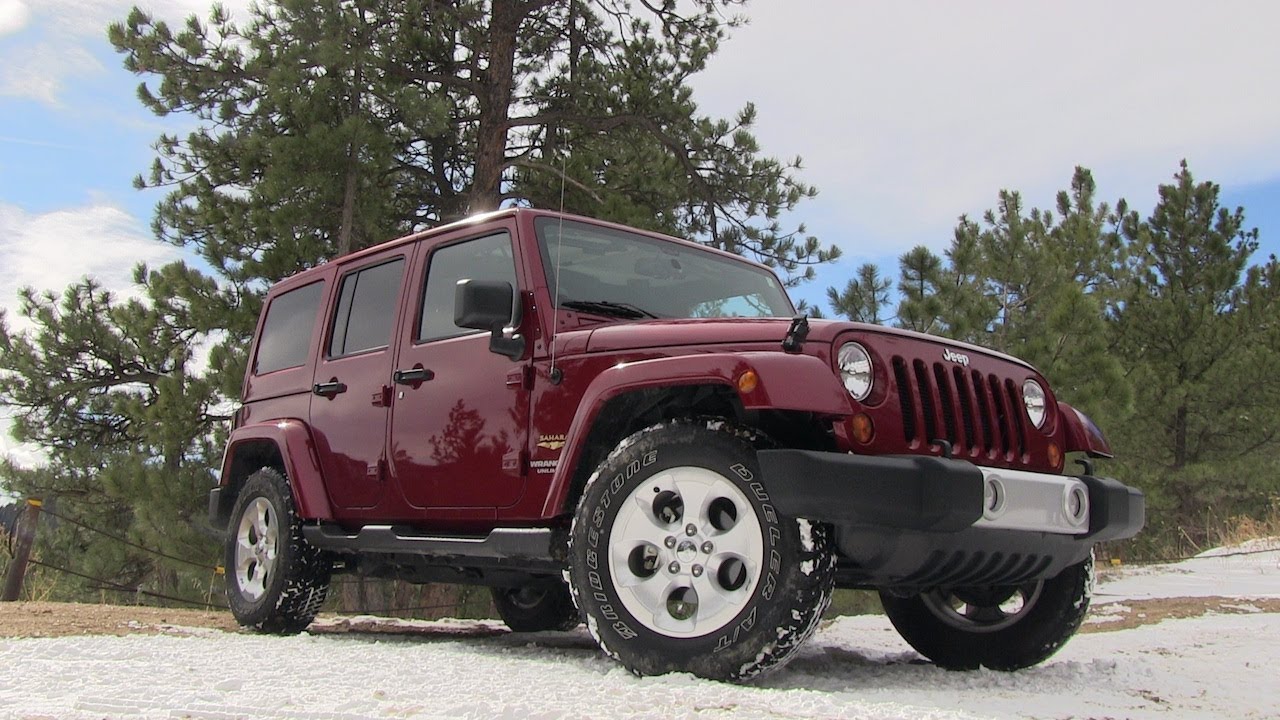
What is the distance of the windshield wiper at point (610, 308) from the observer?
4418 mm

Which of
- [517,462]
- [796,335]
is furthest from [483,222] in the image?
[796,335]

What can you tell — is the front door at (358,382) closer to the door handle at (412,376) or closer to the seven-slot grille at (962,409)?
the door handle at (412,376)

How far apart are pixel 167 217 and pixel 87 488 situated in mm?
4384

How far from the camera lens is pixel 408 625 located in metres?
6.75

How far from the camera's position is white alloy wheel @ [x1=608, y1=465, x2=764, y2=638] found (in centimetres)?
339

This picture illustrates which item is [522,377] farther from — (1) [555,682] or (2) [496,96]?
(2) [496,96]

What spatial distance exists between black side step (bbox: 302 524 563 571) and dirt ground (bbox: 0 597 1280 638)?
3.33ft

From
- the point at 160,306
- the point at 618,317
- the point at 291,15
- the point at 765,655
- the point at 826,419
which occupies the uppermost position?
the point at 291,15

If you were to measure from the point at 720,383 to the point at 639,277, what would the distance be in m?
1.35

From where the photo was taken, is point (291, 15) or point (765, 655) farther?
point (291, 15)

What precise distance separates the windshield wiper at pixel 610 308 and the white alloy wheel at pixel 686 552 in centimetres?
106

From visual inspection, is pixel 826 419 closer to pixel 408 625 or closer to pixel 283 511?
pixel 283 511

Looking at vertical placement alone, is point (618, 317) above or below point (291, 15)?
below

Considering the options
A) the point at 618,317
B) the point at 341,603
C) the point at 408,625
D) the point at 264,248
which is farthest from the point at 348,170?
the point at 618,317
